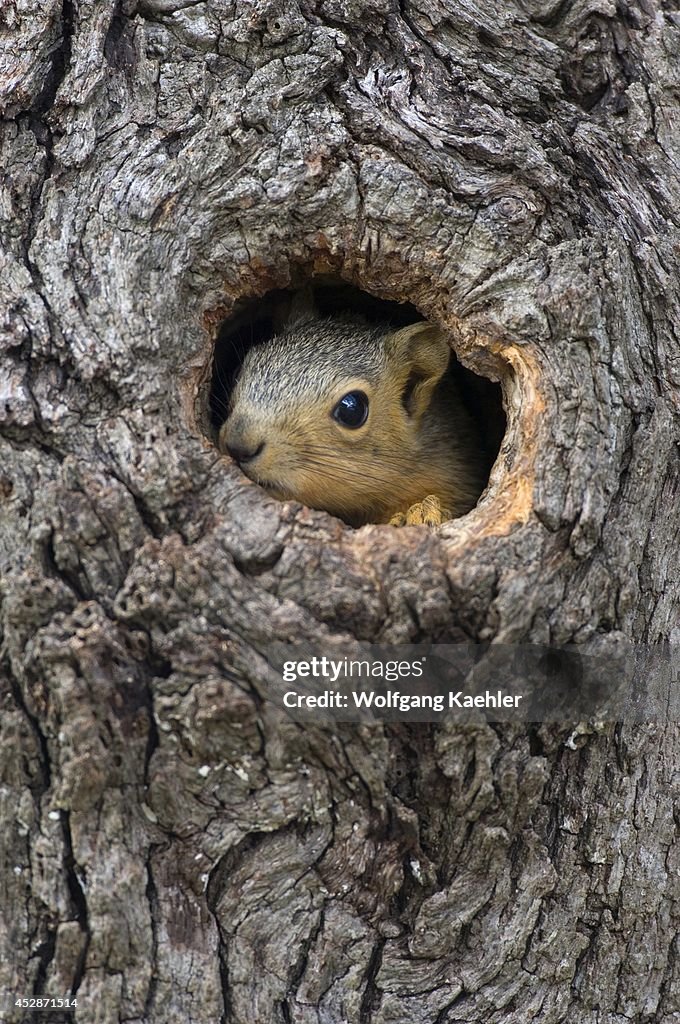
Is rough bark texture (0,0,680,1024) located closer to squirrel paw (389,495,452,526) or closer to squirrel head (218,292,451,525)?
squirrel head (218,292,451,525)

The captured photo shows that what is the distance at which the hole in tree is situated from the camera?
4348mm

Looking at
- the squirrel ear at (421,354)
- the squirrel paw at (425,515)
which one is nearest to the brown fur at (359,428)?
the squirrel ear at (421,354)

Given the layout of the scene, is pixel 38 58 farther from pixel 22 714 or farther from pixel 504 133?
pixel 22 714

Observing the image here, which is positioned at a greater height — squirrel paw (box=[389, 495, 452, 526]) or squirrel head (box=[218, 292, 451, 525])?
squirrel head (box=[218, 292, 451, 525])

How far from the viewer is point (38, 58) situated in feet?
11.8

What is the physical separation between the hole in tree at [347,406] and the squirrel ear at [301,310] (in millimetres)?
11

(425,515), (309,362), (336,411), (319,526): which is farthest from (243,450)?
(319,526)

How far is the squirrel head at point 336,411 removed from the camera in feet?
14.1

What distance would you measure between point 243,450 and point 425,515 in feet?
2.95

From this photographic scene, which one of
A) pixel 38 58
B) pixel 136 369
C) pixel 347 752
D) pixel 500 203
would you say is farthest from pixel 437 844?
pixel 38 58

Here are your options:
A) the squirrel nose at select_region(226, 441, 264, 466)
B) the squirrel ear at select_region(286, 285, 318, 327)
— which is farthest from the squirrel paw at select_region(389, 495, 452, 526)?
the squirrel ear at select_region(286, 285, 318, 327)

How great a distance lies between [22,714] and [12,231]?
1.64m

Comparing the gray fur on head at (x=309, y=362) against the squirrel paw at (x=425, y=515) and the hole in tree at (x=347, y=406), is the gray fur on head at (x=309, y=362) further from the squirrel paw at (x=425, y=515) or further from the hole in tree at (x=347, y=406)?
the squirrel paw at (x=425, y=515)

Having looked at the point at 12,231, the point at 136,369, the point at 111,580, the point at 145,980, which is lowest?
the point at 145,980
